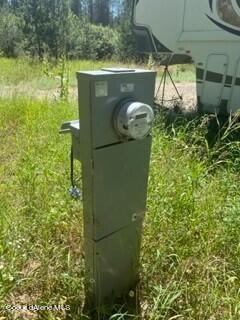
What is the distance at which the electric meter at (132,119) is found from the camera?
1.28 m

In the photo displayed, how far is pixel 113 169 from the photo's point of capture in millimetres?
1401

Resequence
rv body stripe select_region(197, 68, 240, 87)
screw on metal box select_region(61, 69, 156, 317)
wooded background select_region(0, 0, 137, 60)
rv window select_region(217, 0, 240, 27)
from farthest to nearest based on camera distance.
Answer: wooded background select_region(0, 0, 137, 60)
rv body stripe select_region(197, 68, 240, 87)
rv window select_region(217, 0, 240, 27)
screw on metal box select_region(61, 69, 156, 317)

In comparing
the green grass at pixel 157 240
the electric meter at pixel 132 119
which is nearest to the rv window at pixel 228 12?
the green grass at pixel 157 240

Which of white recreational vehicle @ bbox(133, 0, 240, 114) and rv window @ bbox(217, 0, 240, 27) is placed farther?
white recreational vehicle @ bbox(133, 0, 240, 114)

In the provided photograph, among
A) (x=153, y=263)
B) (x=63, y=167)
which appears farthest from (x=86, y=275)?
(x=63, y=167)

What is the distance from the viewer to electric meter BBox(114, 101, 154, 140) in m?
1.28

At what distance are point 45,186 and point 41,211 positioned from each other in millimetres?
304

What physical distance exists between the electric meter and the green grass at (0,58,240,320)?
80cm

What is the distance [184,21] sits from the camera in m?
5.09

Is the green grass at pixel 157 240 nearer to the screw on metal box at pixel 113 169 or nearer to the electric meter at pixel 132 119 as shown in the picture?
the screw on metal box at pixel 113 169

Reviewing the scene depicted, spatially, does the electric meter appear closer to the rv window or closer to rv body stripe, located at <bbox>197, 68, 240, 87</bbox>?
the rv window

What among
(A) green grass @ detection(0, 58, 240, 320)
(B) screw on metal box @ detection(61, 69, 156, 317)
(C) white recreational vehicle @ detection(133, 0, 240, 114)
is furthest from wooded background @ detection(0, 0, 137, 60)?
(B) screw on metal box @ detection(61, 69, 156, 317)

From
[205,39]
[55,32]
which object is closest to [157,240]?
[205,39]

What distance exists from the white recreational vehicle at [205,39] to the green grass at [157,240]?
260cm
